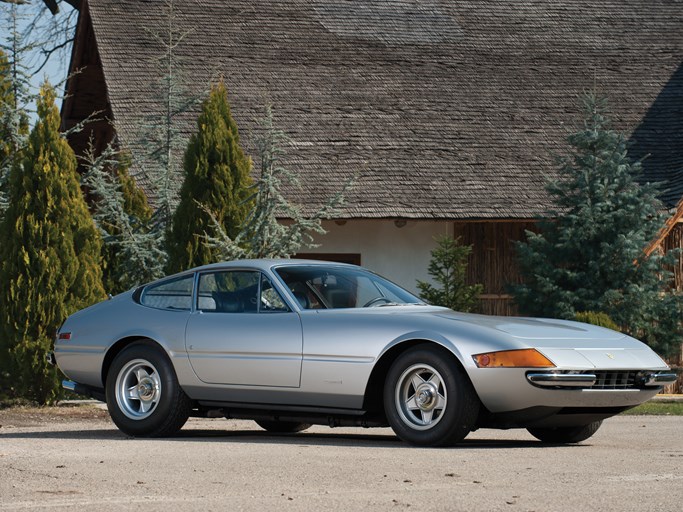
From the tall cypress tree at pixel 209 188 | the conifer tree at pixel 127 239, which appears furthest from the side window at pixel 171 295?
the conifer tree at pixel 127 239

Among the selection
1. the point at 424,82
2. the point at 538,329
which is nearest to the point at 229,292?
the point at 538,329

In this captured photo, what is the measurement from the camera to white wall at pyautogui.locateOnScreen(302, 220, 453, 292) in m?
22.0

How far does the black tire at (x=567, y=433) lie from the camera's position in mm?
10320

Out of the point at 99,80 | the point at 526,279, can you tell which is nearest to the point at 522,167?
the point at 526,279

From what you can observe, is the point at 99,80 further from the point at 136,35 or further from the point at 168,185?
the point at 168,185

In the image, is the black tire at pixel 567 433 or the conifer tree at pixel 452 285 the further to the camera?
the conifer tree at pixel 452 285

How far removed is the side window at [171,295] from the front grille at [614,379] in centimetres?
334

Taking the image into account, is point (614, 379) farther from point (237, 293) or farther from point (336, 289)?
point (237, 293)

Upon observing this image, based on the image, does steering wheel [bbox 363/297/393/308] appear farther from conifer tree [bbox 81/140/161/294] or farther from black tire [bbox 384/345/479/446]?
conifer tree [bbox 81/140/161/294]

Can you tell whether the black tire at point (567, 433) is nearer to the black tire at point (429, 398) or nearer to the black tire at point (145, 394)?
the black tire at point (429, 398)

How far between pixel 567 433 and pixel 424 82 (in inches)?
602

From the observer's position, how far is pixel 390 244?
2222cm

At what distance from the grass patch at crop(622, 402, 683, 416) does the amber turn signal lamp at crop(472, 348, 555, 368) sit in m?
6.63

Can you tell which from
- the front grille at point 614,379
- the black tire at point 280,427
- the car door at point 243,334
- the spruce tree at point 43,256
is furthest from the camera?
the spruce tree at point 43,256
